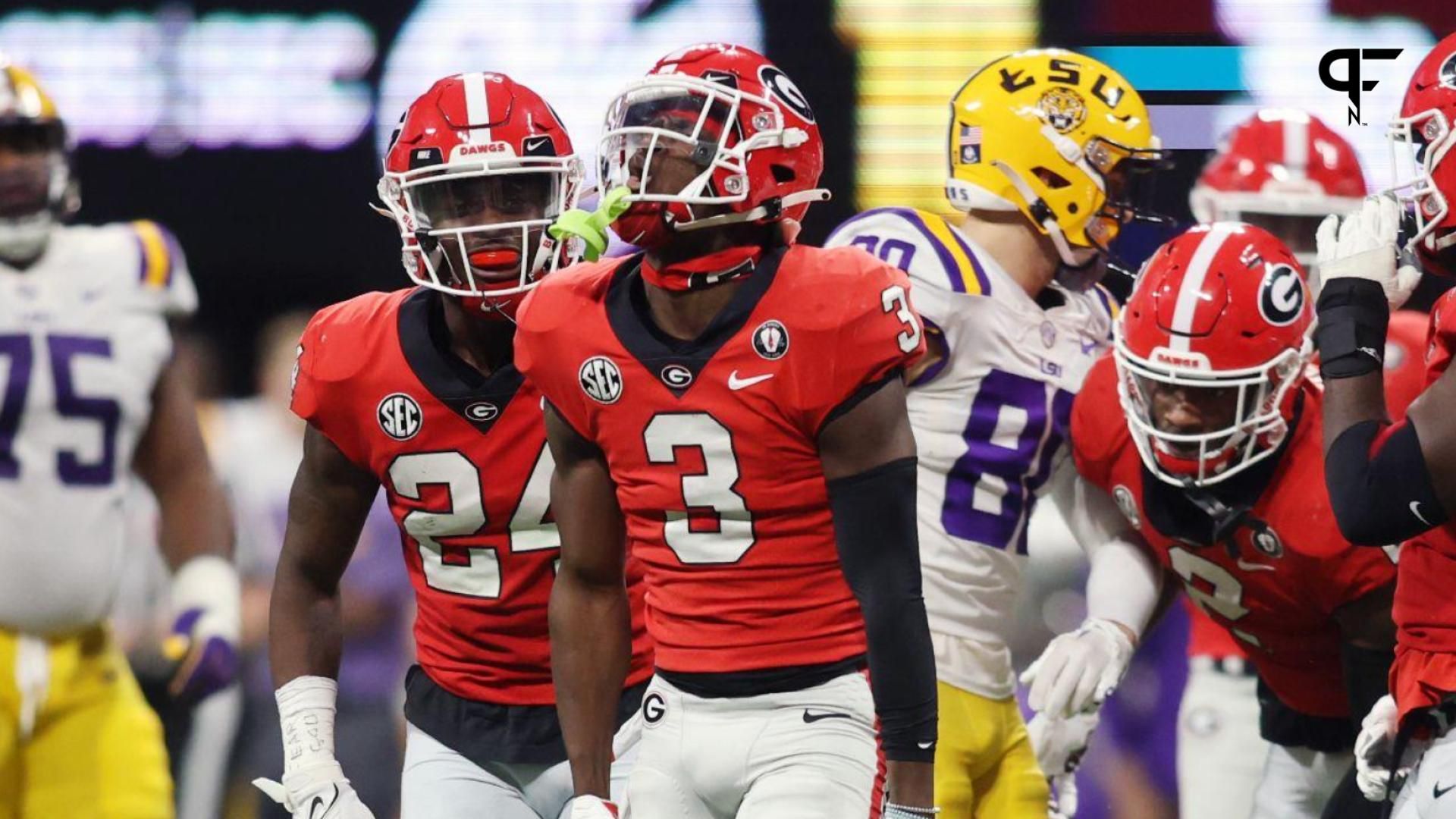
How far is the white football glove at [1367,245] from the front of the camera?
307 cm

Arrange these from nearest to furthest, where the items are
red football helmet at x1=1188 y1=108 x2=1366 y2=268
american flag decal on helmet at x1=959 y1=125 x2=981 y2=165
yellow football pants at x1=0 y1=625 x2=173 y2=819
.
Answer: yellow football pants at x1=0 y1=625 x2=173 y2=819 < american flag decal on helmet at x1=959 y1=125 x2=981 y2=165 < red football helmet at x1=1188 y1=108 x2=1366 y2=268

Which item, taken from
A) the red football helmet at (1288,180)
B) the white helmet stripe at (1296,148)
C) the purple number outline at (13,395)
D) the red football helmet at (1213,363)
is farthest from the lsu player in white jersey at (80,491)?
the white helmet stripe at (1296,148)

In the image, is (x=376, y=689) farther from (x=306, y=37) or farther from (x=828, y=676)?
(x=828, y=676)

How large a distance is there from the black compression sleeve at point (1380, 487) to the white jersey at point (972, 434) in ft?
2.82

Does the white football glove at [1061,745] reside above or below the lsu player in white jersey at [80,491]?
below

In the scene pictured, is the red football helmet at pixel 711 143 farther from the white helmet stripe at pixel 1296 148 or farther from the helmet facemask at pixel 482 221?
the white helmet stripe at pixel 1296 148

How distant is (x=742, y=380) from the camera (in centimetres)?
272

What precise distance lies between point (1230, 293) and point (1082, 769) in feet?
8.03

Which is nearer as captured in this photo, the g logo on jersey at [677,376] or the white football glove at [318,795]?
the g logo on jersey at [677,376]

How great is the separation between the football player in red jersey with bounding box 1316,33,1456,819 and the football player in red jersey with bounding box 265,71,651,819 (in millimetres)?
1059

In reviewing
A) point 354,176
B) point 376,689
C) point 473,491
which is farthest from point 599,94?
point 473,491

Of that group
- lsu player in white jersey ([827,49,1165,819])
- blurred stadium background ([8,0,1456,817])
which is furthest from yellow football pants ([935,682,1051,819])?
blurred stadium background ([8,0,1456,817])

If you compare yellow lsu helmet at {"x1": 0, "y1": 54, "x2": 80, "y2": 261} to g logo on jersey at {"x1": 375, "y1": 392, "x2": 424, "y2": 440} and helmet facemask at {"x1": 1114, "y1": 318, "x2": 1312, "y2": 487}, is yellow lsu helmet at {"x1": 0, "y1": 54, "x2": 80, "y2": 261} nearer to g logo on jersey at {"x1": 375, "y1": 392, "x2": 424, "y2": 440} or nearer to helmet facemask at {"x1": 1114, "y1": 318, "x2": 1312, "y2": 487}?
g logo on jersey at {"x1": 375, "y1": 392, "x2": 424, "y2": 440}

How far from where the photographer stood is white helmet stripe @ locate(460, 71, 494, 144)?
10.8ft
